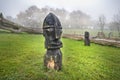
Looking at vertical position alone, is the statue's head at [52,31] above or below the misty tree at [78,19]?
below

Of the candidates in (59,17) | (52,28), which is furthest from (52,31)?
(59,17)

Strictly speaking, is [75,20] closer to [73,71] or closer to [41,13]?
[41,13]

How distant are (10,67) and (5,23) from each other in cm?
1269

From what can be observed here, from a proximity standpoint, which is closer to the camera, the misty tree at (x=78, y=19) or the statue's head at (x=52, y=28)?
the statue's head at (x=52, y=28)

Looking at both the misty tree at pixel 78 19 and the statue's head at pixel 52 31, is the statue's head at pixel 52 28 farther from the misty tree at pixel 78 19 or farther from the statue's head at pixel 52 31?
the misty tree at pixel 78 19

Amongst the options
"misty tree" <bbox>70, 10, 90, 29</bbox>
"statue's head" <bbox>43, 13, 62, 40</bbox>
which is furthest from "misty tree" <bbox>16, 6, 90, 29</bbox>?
"statue's head" <bbox>43, 13, 62, 40</bbox>

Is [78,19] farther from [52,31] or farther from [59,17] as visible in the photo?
[52,31]

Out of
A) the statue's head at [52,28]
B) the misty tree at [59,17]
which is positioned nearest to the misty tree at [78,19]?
the misty tree at [59,17]

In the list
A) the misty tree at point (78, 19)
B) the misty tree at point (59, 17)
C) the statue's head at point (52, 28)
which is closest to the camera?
the statue's head at point (52, 28)

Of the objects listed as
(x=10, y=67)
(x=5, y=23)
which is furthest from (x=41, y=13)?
(x=10, y=67)

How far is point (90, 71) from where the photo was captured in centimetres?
418

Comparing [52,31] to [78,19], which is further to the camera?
[78,19]

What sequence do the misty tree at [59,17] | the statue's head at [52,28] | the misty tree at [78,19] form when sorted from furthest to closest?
the misty tree at [78,19] < the misty tree at [59,17] < the statue's head at [52,28]

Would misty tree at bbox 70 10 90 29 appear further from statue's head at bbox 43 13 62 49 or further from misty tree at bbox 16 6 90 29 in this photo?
statue's head at bbox 43 13 62 49
